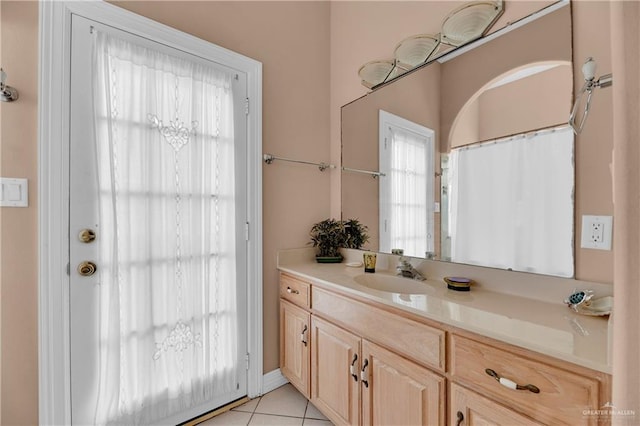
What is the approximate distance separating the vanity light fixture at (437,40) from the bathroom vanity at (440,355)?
125 cm

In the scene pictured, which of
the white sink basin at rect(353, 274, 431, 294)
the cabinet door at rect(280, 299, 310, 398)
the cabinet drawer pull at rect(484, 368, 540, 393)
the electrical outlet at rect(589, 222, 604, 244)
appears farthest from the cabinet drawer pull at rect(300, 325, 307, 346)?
the electrical outlet at rect(589, 222, 604, 244)

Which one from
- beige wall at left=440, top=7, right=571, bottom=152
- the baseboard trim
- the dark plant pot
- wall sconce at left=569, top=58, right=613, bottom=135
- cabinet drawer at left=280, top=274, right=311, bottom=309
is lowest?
the baseboard trim

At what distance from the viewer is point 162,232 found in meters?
1.47

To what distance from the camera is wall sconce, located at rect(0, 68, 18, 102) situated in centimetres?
109

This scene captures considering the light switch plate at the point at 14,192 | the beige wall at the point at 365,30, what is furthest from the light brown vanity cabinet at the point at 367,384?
the light switch plate at the point at 14,192

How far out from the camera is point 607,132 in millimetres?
1021

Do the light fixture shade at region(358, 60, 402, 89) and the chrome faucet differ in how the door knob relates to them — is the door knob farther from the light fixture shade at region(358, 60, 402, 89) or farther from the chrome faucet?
the light fixture shade at region(358, 60, 402, 89)

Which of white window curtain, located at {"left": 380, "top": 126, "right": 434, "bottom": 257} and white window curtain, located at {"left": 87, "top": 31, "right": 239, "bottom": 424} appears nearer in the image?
white window curtain, located at {"left": 87, "top": 31, "right": 239, "bottom": 424}

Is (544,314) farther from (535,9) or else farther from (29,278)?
(29,278)

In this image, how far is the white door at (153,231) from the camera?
50.4 inches

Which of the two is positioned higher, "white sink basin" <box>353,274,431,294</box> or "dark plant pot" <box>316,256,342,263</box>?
"dark plant pot" <box>316,256,342,263</box>

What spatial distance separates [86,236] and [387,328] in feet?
4.57

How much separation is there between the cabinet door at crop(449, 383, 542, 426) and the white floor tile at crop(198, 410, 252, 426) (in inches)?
47.4

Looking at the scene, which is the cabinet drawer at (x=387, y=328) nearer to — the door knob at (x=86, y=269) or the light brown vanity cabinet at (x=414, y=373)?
the light brown vanity cabinet at (x=414, y=373)
